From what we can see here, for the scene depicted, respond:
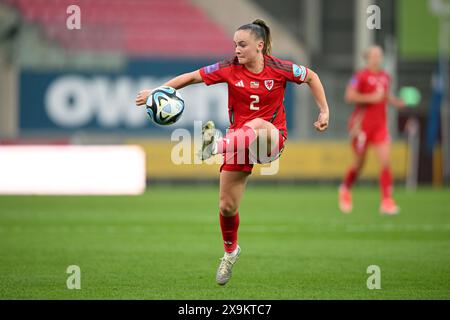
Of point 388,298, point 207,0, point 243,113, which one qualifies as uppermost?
point 207,0

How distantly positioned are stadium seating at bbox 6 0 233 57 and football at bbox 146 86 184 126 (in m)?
17.2

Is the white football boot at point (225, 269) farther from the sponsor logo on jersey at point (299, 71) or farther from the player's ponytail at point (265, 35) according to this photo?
the player's ponytail at point (265, 35)

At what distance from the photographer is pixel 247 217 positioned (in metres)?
14.8

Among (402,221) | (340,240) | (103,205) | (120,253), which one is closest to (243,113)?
(120,253)

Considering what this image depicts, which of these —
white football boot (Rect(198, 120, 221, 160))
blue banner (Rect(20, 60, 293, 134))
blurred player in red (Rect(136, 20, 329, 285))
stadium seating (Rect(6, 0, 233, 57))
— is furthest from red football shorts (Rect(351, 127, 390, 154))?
stadium seating (Rect(6, 0, 233, 57))

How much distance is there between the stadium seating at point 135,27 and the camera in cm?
2534

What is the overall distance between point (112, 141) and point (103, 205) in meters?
4.99

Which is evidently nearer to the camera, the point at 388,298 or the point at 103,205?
the point at 388,298

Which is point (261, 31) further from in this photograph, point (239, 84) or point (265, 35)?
point (239, 84)

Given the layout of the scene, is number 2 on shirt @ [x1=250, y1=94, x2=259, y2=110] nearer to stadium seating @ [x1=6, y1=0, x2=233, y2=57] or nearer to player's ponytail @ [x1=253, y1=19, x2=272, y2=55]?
player's ponytail @ [x1=253, y1=19, x2=272, y2=55]

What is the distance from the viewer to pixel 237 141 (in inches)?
312

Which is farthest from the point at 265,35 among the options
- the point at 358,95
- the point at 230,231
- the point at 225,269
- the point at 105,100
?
the point at 105,100

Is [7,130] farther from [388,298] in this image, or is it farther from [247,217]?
[388,298]

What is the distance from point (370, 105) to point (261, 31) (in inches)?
298
